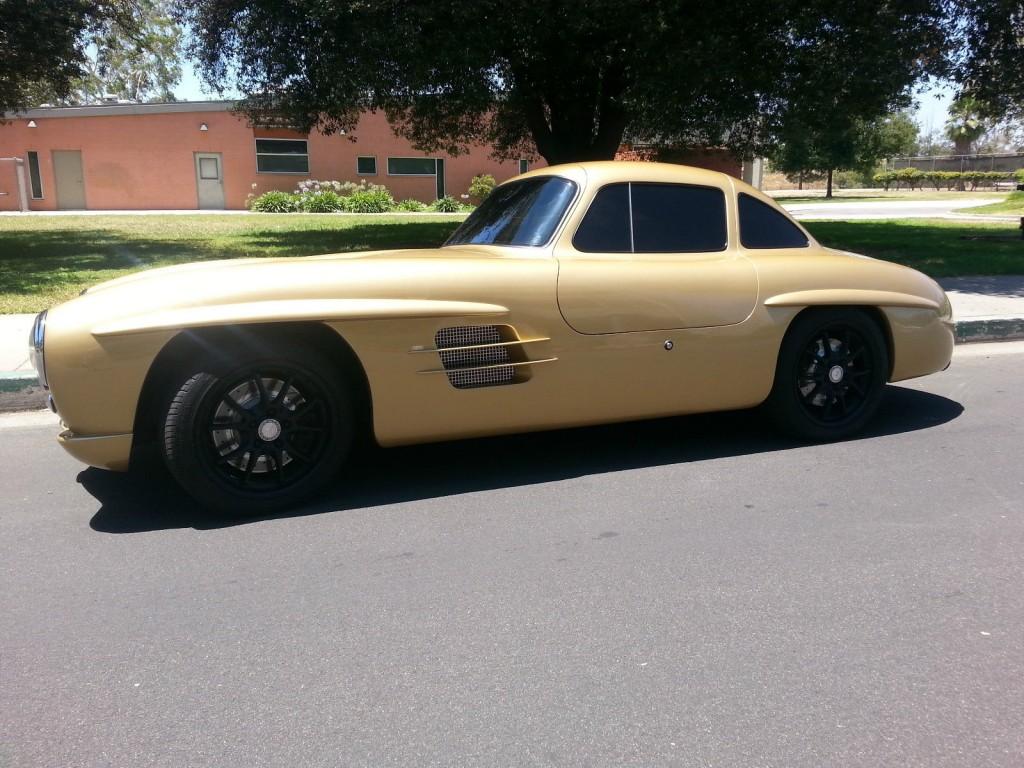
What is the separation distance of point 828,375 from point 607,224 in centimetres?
157

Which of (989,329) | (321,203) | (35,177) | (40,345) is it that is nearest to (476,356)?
(40,345)

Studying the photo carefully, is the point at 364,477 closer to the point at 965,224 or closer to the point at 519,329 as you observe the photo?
the point at 519,329

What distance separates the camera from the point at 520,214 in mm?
4902

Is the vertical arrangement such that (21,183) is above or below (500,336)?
above

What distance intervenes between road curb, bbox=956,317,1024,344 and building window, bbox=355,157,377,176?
26446 mm

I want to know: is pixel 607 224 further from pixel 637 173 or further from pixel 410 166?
pixel 410 166

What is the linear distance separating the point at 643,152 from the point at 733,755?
76.0 ft

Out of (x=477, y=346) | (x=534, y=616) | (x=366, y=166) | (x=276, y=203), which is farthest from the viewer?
(x=366, y=166)

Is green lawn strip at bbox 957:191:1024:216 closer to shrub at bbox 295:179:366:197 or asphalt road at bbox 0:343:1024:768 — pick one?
shrub at bbox 295:179:366:197

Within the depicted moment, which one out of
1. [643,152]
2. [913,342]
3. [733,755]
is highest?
[643,152]

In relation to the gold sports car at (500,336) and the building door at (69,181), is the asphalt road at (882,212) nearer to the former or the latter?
the gold sports car at (500,336)

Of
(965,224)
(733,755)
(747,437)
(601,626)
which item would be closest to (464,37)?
(747,437)

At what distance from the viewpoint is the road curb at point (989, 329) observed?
26.7 ft

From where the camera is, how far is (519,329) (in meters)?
4.25
